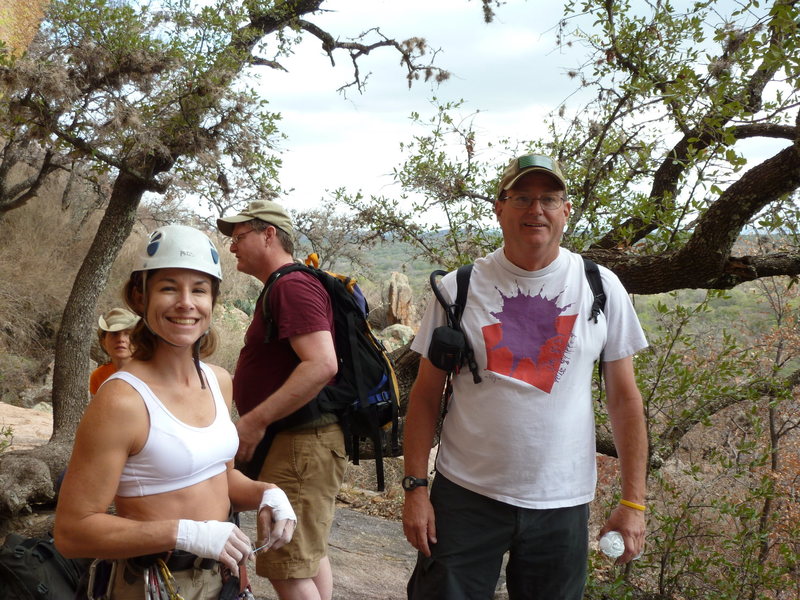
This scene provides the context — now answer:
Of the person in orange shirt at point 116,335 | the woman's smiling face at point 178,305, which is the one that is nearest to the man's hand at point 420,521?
the woman's smiling face at point 178,305

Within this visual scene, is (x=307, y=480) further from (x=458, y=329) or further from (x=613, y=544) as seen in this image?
(x=613, y=544)

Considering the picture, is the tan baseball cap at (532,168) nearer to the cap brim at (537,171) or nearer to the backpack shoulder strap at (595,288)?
the cap brim at (537,171)

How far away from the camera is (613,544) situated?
2441 millimetres

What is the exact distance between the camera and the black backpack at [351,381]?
3080 mm

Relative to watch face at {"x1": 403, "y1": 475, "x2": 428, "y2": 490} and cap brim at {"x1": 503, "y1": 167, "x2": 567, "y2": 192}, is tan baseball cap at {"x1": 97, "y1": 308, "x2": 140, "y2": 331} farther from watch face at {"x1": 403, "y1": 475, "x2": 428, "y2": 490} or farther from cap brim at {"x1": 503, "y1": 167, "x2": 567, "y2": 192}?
cap brim at {"x1": 503, "y1": 167, "x2": 567, "y2": 192}

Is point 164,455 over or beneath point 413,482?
over

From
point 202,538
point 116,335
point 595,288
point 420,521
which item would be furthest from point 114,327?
point 595,288

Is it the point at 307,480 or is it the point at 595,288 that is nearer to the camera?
the point at 595,288

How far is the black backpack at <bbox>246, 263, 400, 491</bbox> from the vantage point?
3080 millimetres

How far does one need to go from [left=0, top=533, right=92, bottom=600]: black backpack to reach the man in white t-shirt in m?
1.55

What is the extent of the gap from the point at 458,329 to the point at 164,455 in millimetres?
1076

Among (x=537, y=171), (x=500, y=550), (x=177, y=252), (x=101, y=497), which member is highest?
(x=537, y=171)

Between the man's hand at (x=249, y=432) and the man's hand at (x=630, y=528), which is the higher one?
the man's hand at (x=249, y=432)

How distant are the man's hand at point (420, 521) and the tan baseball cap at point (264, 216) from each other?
4.90ft
